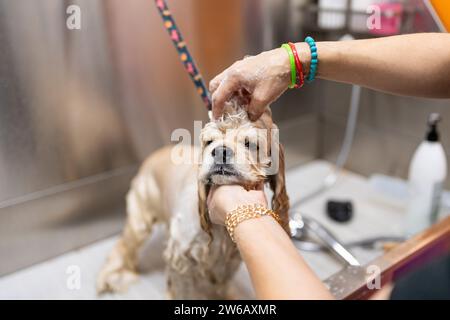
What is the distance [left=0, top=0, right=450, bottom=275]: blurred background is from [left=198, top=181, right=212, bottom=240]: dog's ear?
462 mm

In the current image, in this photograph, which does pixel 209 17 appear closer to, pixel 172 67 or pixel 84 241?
pixel 172 67

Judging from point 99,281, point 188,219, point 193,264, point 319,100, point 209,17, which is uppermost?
point 209,17

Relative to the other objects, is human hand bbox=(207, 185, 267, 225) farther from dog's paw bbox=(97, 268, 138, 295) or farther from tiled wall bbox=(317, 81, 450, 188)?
tiled wall bbox=(317, 81, 450, 188)

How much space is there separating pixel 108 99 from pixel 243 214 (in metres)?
0.91

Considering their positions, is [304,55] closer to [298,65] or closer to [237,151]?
[298,65]

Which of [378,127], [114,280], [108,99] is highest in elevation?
[108,99]

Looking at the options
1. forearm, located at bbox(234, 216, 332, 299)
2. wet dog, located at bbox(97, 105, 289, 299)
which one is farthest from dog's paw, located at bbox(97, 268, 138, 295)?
forearm, located at bbox(234, 216, 332, 299)

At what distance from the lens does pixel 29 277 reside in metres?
1.40

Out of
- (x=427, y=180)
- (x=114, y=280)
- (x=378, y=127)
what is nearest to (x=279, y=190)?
(x=114, y=280)

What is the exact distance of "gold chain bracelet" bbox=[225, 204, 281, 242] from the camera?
→ 2.39ft

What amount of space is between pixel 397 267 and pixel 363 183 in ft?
Result: 2.79

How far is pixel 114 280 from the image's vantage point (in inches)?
53.5

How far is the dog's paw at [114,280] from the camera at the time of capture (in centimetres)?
134
